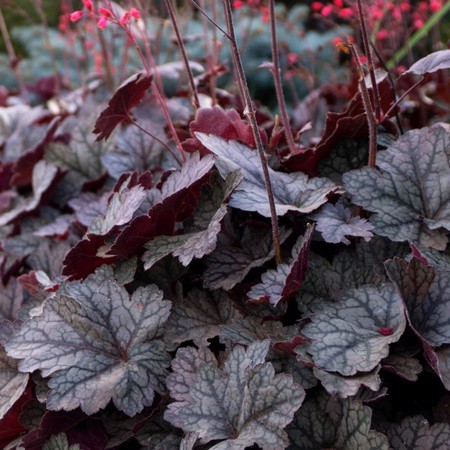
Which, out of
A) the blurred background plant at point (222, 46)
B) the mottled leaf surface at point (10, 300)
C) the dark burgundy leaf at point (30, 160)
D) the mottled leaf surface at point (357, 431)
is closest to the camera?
the mottled leaf surface at point (357, 431)

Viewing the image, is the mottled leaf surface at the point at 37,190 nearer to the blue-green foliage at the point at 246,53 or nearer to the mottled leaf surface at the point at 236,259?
the mottled leaf surface at the point at 236,259

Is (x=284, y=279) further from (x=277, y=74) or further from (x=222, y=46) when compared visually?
(x=222, y=46)

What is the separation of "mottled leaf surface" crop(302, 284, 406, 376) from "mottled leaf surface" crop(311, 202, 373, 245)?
92mm

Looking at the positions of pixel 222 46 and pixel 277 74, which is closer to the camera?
pixel 277 74

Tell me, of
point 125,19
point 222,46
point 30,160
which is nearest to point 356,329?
point 125,19

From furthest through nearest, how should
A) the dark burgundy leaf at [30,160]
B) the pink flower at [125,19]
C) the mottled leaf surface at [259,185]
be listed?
the dark burgundy leaf at [30,160] → the pink flower at [125,19] → the mottled leaf surface at [259,185]

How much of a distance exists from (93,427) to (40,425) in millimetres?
93

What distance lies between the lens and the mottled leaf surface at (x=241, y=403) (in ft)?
2.89

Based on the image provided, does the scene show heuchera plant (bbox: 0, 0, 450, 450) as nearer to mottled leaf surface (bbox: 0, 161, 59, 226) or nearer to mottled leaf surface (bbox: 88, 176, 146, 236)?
mottled leaf surface (bbox: 88, 176, 146, 236)

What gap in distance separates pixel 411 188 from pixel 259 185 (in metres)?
0.29

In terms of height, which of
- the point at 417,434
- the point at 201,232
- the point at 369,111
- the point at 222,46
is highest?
the point at 369,111

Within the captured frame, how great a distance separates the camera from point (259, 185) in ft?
3.86

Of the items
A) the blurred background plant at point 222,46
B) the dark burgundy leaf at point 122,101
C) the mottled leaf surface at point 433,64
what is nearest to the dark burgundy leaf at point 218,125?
the dark burgundy leaf at point 122,101

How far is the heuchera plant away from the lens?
3.09 ft
